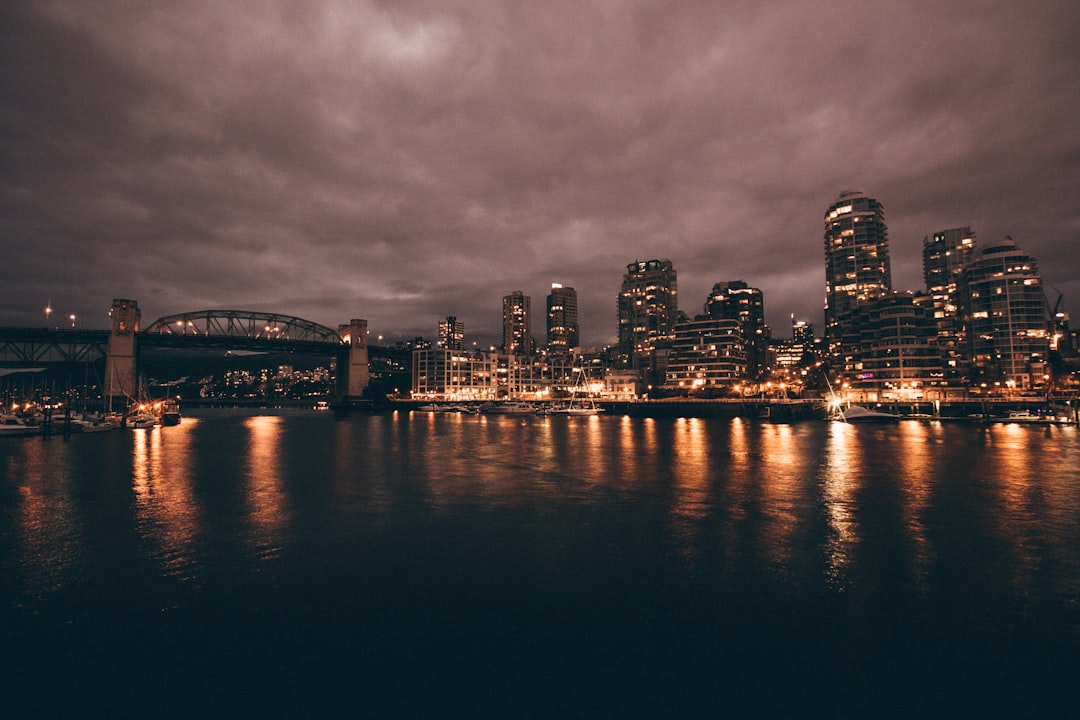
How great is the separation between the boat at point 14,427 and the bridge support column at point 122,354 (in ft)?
149

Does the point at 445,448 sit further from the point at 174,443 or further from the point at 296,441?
the point at 174,443

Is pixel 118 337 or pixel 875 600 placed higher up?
pixel 118 337

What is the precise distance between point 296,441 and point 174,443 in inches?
577

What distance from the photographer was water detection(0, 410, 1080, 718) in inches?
427

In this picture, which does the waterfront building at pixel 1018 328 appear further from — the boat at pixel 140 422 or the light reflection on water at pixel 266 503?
the boat at pixel 140 422

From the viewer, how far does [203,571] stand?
1808 centimetres

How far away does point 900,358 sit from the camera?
575 ft

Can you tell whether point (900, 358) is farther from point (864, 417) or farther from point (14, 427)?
point (14, 427)

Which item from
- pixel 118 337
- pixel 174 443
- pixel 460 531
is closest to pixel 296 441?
pixel 174 443

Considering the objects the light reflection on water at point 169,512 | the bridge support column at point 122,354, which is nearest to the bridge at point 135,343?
the bridge support column at point 122,354

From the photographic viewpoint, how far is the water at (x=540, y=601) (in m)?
10.9

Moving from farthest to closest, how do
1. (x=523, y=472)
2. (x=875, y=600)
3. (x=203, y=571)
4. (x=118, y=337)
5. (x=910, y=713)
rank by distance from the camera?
(x=118, y=337) < (x=523, y=472) < (x=203, y=571) < (x=875, y=600) < (x=910, y=713)

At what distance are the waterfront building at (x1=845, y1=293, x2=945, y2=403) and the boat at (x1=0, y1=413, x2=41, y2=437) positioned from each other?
206m

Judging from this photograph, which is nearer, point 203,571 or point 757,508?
point 203,571
